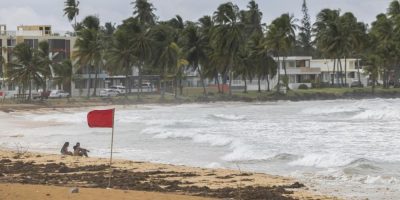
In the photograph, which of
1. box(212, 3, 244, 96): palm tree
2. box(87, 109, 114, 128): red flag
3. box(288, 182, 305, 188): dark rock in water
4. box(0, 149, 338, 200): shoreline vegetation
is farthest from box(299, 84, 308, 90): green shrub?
box(87, 109, 114, 128): red flag

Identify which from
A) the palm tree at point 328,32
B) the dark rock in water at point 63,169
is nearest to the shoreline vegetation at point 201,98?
the palm tree at point 328,32

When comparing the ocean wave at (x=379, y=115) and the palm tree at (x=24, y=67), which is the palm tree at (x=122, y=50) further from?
the ocean wave at (x=379, y=115)

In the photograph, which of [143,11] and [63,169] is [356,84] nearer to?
[143,11]

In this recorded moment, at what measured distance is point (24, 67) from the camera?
2466 inches

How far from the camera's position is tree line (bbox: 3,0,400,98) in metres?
70.4

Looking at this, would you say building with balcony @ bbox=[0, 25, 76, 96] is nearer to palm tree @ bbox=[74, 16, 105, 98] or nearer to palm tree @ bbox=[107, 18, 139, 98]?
palm tree @ bbox=[74, 16, 105, 98]


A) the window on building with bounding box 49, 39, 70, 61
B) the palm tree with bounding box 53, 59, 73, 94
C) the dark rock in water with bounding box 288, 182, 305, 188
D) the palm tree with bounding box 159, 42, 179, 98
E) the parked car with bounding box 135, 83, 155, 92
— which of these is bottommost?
the dark rock in water with bounding box 288, 182, 305, 188

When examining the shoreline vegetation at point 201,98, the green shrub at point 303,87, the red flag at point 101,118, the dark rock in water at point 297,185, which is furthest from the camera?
the green shrub at point 303,87

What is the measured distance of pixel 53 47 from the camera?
275 ft

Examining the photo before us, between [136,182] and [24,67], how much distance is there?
51.7 meters

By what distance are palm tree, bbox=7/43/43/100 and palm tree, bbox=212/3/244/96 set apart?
2180 centimetres

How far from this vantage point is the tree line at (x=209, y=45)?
231 feet

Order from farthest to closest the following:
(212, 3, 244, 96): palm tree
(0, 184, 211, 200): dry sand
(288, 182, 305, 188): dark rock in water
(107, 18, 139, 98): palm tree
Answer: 1. (212, 3, 244, 96): palm tree
2. (107, 18, 139, 98): palm tree
3. (288, 182, 305, 188): dark rock in water
4. (0, 184, 211, 200): dry sand

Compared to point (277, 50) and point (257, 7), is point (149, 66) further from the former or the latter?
point (257, 7)
